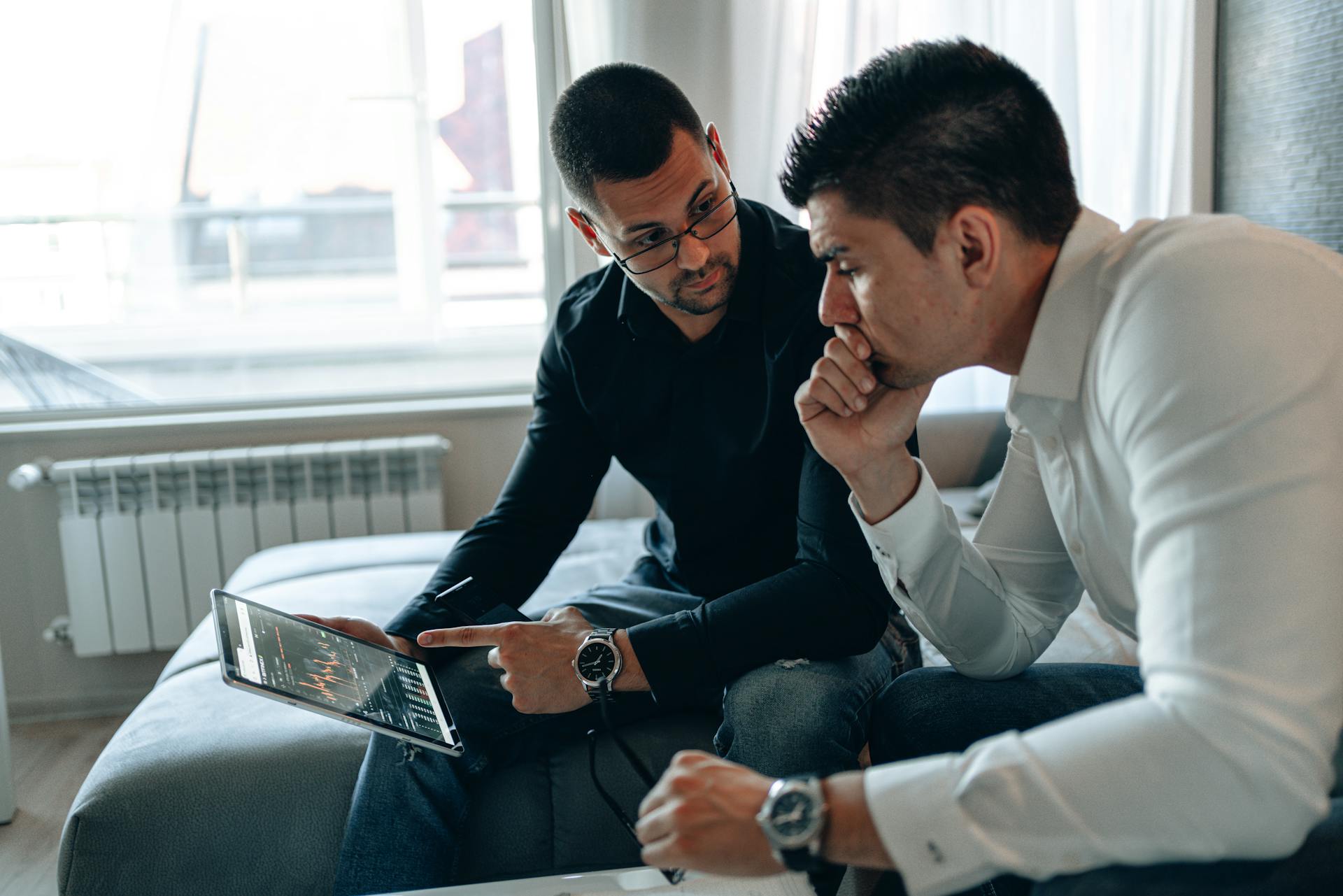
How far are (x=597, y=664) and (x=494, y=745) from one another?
0.78ft

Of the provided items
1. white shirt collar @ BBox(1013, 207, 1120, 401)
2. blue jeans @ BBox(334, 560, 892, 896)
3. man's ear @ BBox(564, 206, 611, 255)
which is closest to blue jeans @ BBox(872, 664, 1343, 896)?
blue jeans @ BBox(334, 560, 892, 896)

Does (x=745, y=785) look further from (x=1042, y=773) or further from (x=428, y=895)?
(x=428, y=895)

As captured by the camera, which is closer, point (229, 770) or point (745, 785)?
point (745, 785)

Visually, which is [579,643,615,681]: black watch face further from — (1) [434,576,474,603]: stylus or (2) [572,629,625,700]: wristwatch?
(1) [434,576,474,603]: stylus

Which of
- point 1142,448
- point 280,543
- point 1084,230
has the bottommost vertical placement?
point 280,543

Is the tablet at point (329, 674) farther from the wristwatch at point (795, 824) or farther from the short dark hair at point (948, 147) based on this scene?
the short dark hair at point (948, 147)

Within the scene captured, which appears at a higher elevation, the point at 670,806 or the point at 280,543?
the point at 670,806

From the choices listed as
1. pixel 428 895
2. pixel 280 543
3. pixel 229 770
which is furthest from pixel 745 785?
pixel 280 543

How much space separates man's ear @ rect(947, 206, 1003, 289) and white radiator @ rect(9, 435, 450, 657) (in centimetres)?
179

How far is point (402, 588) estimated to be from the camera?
6.40 feet

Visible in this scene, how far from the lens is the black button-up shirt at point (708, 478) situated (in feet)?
4.09

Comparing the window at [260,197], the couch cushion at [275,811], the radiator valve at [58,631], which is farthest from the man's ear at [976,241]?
the radiator valve at [58,631]

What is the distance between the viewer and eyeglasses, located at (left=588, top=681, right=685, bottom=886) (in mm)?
995

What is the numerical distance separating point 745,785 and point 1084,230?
573 mm
